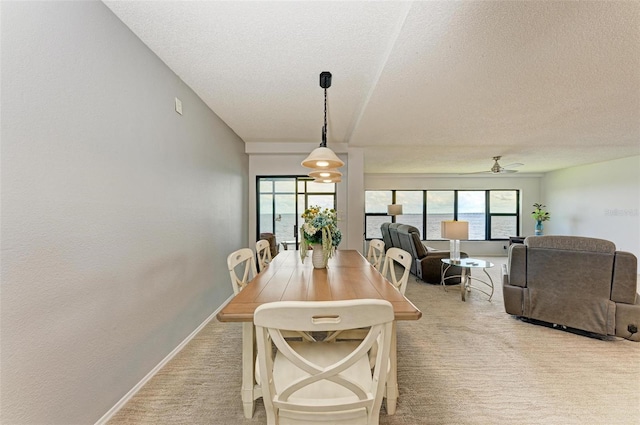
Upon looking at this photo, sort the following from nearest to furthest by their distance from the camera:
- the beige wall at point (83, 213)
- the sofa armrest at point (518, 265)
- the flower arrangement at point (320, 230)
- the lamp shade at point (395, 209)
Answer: the beige wall at point (83, 213) < the flower arrangement at point (320, 230) < the sofa armrest at point (518, 265) < the lamp shade at point (395, 209)

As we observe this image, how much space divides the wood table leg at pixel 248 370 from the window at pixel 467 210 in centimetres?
629

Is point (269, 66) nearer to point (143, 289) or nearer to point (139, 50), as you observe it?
point (139, 50)

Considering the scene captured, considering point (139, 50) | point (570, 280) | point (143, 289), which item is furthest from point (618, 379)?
point (139, 50)

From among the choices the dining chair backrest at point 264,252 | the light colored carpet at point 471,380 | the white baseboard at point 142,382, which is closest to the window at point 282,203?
the dining chair backrest at point 264,252

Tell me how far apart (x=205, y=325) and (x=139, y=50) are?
256 centimetres

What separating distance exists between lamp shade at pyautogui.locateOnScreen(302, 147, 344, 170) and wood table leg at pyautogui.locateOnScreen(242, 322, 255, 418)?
1.31m

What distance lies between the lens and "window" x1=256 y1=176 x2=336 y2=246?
15.9ft

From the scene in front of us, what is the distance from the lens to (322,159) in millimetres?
2100

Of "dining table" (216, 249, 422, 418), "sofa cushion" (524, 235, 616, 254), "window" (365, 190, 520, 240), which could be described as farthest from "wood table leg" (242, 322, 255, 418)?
"window" (365, 190, 520, 240)

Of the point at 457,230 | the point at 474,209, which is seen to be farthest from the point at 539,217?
the point at 457,230

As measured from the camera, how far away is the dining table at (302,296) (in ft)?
4.21

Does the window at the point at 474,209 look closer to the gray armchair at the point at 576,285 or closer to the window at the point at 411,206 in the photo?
the window at the point at 411,206

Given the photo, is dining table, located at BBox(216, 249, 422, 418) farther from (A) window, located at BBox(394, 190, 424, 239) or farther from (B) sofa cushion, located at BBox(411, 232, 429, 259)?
(A) window, located at BBox(394, 190, 424, 239)

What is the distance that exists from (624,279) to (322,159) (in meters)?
2.92
